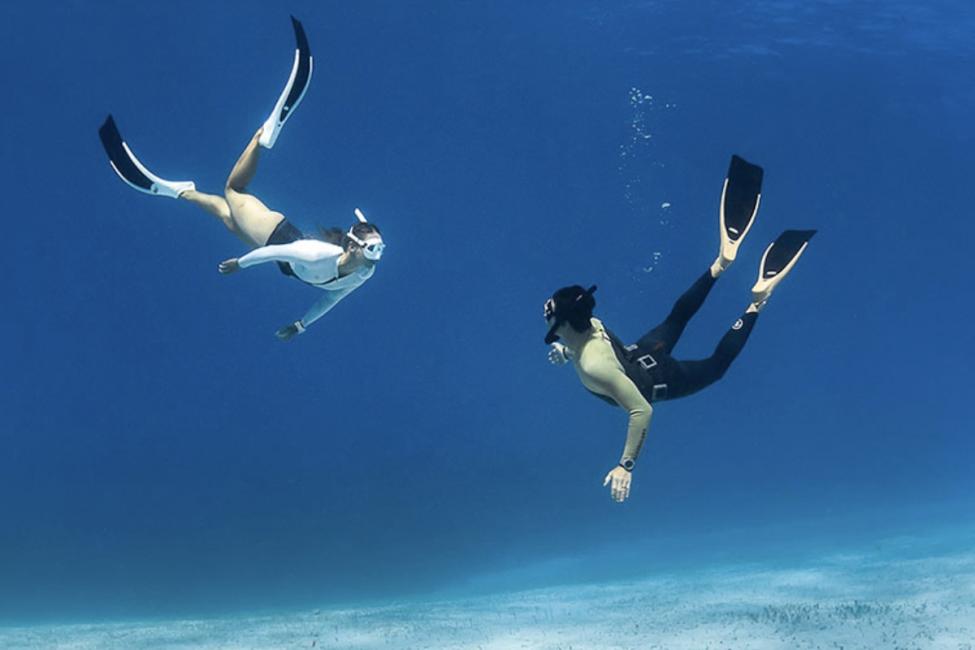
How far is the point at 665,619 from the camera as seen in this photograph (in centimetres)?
1415

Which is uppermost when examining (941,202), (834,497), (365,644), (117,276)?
(941,202)

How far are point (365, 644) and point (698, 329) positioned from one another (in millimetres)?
37499

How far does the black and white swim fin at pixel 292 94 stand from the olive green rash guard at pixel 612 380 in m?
3.25

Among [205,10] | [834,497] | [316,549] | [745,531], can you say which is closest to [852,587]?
[745,531]

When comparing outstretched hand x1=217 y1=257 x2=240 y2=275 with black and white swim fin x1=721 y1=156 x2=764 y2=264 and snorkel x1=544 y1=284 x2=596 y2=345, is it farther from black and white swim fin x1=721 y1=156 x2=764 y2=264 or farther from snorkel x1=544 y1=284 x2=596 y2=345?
black and white swim fin x1=721 y1=156 x2=764 y2=264

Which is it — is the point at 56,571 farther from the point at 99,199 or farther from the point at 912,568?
the point at 912,568

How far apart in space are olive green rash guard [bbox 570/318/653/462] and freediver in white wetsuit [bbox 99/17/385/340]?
1767 millimetres

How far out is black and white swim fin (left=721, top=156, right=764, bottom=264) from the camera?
894 centimetres

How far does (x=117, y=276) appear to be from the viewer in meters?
33.7

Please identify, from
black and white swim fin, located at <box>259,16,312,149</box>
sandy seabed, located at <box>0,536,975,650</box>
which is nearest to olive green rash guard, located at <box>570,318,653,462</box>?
black and white swim fin, located at <box>259,16,312,149</box>

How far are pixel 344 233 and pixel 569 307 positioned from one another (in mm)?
2006

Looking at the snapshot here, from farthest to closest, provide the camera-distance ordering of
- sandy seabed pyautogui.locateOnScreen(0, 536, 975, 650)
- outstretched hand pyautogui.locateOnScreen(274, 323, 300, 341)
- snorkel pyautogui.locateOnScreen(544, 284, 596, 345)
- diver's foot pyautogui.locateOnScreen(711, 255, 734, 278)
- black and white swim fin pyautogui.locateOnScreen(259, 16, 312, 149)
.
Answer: sandy seabed pyautogui.locateOnScreen(0, 536, 975, 650) < diver's foot pyautogui.locateOnScreen(711, 255, 734, 278) < black and white swim fin pyautogui.locateOnScreen(259, 16, 312, 149) < outstretched hand pyautogui.locateOnScreen(274, 323, 300, 341) < snorkel pyautogui.locateOnScreen(544, 284, 596, 345)

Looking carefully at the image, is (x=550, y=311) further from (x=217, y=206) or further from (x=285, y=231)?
(x=217, y=206)

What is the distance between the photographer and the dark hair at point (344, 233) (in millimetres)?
7491
